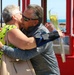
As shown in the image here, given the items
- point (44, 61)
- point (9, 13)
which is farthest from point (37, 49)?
point (9, 13)

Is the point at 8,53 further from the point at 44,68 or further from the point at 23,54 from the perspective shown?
the point at 44,68

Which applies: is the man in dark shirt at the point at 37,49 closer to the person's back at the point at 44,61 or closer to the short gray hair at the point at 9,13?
the person's back at the point at 44,61

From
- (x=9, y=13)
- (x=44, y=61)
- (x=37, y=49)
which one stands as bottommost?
(x=44, y=61)

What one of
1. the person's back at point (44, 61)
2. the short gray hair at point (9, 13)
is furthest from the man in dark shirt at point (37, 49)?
the short gray hair at point (9, 13)

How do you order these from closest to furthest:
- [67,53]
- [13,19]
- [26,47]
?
[26,47]
[13,19]
[67,53]

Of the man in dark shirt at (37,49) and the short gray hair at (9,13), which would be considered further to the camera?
the short gray hair at (9,13)

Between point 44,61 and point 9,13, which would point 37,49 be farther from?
point 9,13

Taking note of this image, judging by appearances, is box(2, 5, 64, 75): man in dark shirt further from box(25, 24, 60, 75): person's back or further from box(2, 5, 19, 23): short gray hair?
box(2, 5, 19, 23): short gray hair

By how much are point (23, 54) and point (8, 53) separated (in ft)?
0.43

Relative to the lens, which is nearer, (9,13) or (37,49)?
(37,49)

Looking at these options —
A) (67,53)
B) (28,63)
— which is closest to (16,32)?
(28,63)

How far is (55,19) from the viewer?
104 inches

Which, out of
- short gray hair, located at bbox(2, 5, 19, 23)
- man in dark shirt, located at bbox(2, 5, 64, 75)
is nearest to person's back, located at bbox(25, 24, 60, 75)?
man in dark shirt, located at bbox(2, 5, 64, 75)

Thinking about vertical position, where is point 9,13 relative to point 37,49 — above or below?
above
